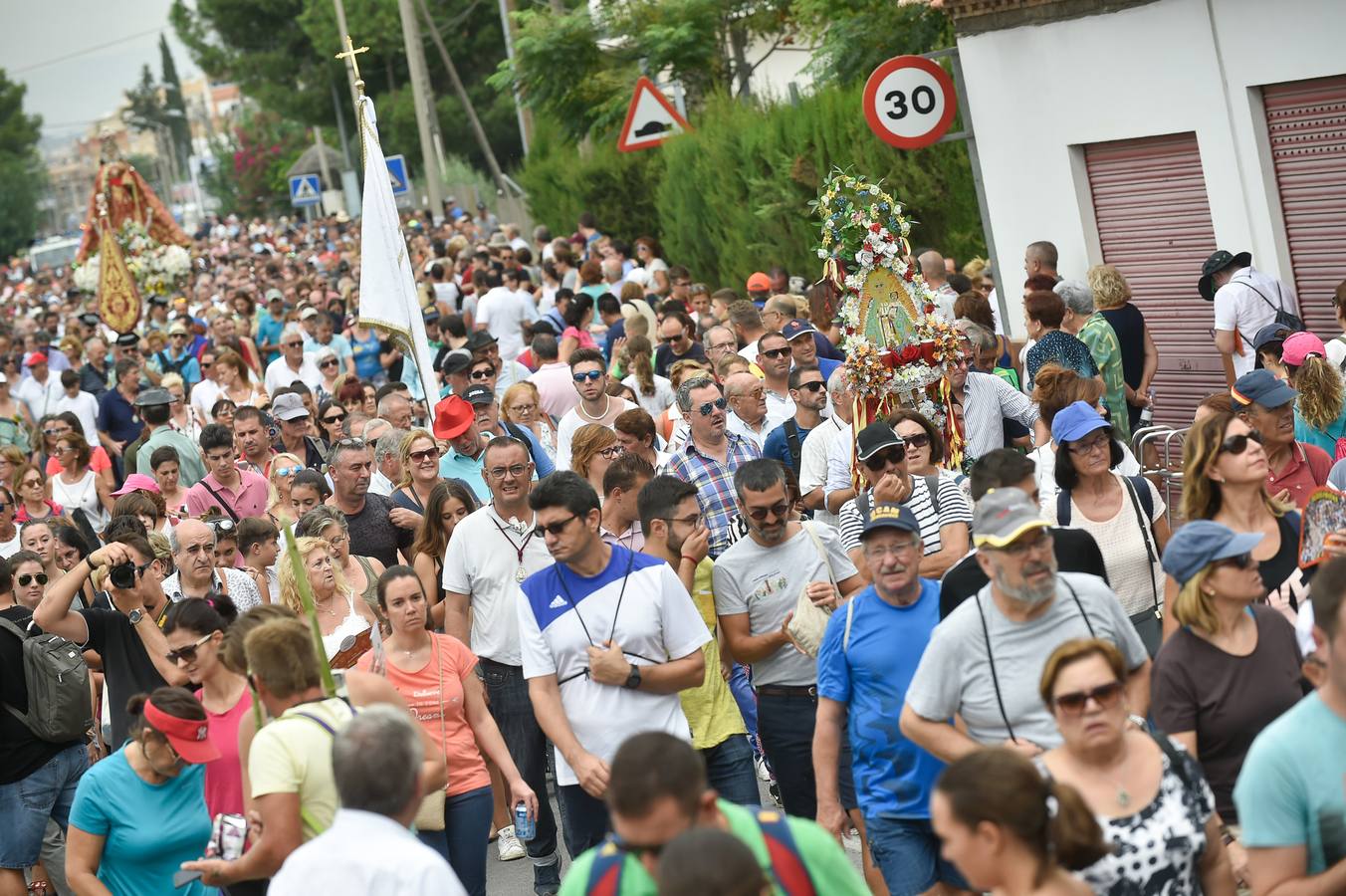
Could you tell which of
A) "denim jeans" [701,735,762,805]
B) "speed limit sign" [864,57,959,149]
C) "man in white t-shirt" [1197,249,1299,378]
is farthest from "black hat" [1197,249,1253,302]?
"denim jeans" [701,735,762,805]

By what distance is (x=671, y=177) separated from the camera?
2645cm

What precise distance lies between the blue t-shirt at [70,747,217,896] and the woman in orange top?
0.91 meters

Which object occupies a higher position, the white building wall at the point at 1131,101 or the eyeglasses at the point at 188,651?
the white building wall at the point at 1131,101

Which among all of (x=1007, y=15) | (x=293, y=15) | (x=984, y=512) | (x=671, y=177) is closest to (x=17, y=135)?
(x=293, y=15)

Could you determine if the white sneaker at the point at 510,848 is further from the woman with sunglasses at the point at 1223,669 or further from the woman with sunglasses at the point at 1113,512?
the woman with sunglasses at the point at 1223,669

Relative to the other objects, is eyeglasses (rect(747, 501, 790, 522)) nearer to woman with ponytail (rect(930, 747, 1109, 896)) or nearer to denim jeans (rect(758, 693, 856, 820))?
denim jeans (rect(758, 693, 856, 820))

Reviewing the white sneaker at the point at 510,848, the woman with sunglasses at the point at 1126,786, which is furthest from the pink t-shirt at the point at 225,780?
the woman with sunglasses at the point at 1126,786

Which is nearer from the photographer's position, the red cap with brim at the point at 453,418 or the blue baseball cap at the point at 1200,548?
the blue baseball cap at the point at 1200,548

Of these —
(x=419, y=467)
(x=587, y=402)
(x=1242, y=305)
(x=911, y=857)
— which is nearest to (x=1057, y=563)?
(x=911, y=857)

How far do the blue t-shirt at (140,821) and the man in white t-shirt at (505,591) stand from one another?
206 cm

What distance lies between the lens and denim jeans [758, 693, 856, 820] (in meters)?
7.63

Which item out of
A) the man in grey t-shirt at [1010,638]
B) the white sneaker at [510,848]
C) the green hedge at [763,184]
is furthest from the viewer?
the green hedge at [763,184]

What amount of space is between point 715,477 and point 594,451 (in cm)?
62

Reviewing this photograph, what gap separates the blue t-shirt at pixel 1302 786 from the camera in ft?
15.3
